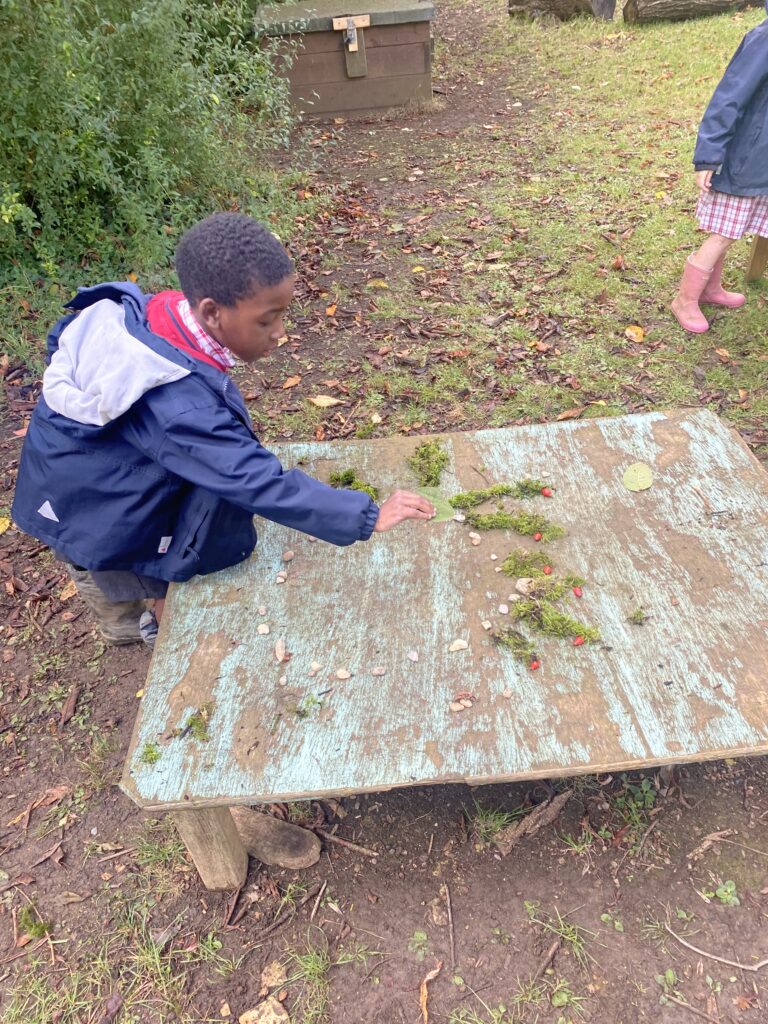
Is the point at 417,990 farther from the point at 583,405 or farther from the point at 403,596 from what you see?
the point at 583,405

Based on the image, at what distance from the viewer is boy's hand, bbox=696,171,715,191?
3.82 meters

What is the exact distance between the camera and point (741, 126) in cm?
368

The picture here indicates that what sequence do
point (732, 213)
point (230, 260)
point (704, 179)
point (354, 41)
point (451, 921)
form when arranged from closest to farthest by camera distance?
→ 1. point (230, 260)
2. point (451, 921)
3. point (704, 179)
4. point (732, 213)
5. point (354, 41)

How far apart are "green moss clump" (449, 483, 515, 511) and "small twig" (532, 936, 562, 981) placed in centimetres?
136

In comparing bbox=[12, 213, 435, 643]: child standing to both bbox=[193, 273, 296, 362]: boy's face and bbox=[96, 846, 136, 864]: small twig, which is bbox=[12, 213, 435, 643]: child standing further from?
bbox=[96, 846, 136, 864]: small twig

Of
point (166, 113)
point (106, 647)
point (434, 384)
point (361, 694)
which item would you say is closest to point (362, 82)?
point (166, 113)

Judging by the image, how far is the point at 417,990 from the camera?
200cm

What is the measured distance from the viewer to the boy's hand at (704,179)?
3.82m

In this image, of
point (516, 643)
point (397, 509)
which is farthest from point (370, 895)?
point (397, 509)

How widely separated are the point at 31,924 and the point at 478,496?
1.99 metres

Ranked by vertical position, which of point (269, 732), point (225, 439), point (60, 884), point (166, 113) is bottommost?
point (60, 884)

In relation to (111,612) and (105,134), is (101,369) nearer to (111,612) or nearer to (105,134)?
(111,612)

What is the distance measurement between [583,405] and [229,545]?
8.09ft

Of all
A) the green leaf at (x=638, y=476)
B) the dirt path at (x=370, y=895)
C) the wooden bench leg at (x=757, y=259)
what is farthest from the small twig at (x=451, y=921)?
the wooden bench leg at (x=757, y=259)
